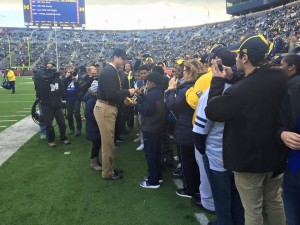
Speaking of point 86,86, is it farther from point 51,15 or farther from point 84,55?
point 84,55

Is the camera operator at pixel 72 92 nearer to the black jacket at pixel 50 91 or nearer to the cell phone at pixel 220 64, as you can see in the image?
the black jacket at pixel 50 91

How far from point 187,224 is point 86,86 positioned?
414cm

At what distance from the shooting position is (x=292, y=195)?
215 cm

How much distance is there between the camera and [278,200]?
7.98 ft

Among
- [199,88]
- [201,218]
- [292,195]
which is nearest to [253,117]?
[292,195]

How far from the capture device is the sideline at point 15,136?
6.47m

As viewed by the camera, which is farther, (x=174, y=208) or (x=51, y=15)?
(x=51, y=15)

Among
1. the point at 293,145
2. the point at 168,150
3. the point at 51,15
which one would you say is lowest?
the point at 168,150

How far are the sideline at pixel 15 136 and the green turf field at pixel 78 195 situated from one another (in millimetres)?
395

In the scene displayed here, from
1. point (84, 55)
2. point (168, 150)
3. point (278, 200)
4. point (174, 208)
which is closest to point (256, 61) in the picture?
point (278, 200)

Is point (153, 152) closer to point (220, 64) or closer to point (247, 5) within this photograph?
point (220, 64)

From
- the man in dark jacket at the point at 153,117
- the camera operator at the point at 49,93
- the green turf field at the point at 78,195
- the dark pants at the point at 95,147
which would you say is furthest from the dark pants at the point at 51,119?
the man in dark jacket at the point at 153,117

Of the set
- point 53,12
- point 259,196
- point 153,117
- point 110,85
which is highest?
point 53,12

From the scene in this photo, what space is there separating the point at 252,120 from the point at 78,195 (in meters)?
3.02
